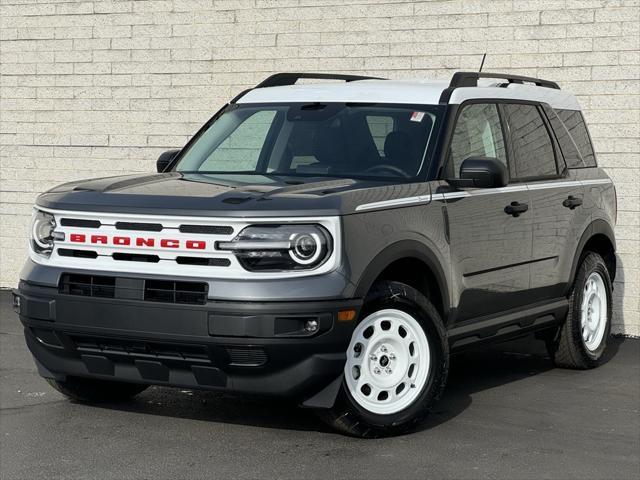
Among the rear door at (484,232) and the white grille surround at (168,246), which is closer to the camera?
the white grille surround at (168,246)

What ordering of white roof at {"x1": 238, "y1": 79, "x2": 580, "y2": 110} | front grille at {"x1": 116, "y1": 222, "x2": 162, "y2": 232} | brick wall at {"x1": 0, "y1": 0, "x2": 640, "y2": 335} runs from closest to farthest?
1. front grille at {"x1": 116, "y1": 222, "x2": 162, "y2": 232}
2. white roof at {"x1": 238, "y1": 79, "x2": 580, "y2": 110}
3. brick wall at {"x1": 0, "y1": 0, "x2": 640, "y2": 335}

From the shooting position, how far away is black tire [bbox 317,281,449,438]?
6359mm

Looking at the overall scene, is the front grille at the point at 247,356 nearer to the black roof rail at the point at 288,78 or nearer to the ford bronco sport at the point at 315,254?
the ford bronco sport at the point at 315,254

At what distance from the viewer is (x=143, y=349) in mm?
6230

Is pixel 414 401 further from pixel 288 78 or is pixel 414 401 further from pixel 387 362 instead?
pixel 288 78

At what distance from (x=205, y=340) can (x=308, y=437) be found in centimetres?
90

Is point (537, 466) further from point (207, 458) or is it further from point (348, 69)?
point (348, 69)

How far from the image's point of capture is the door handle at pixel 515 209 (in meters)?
7.57

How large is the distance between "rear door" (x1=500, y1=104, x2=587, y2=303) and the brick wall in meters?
2.26

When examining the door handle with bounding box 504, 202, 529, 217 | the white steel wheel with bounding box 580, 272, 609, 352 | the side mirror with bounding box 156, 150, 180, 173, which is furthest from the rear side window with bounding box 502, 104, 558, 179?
the side mirror with bounding box 156, 150, 180, 173

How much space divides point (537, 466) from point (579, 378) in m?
2.60

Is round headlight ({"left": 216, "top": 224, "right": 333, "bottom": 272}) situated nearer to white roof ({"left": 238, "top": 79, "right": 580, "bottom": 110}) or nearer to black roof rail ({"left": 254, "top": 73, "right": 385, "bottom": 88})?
white roof ({"left": 238, "top": 79, "right": 580, "bottom": 110})

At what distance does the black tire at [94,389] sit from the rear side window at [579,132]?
3.43 metres

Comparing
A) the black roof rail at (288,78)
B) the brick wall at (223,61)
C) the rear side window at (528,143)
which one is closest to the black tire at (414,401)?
the rear side window at (528,143)
